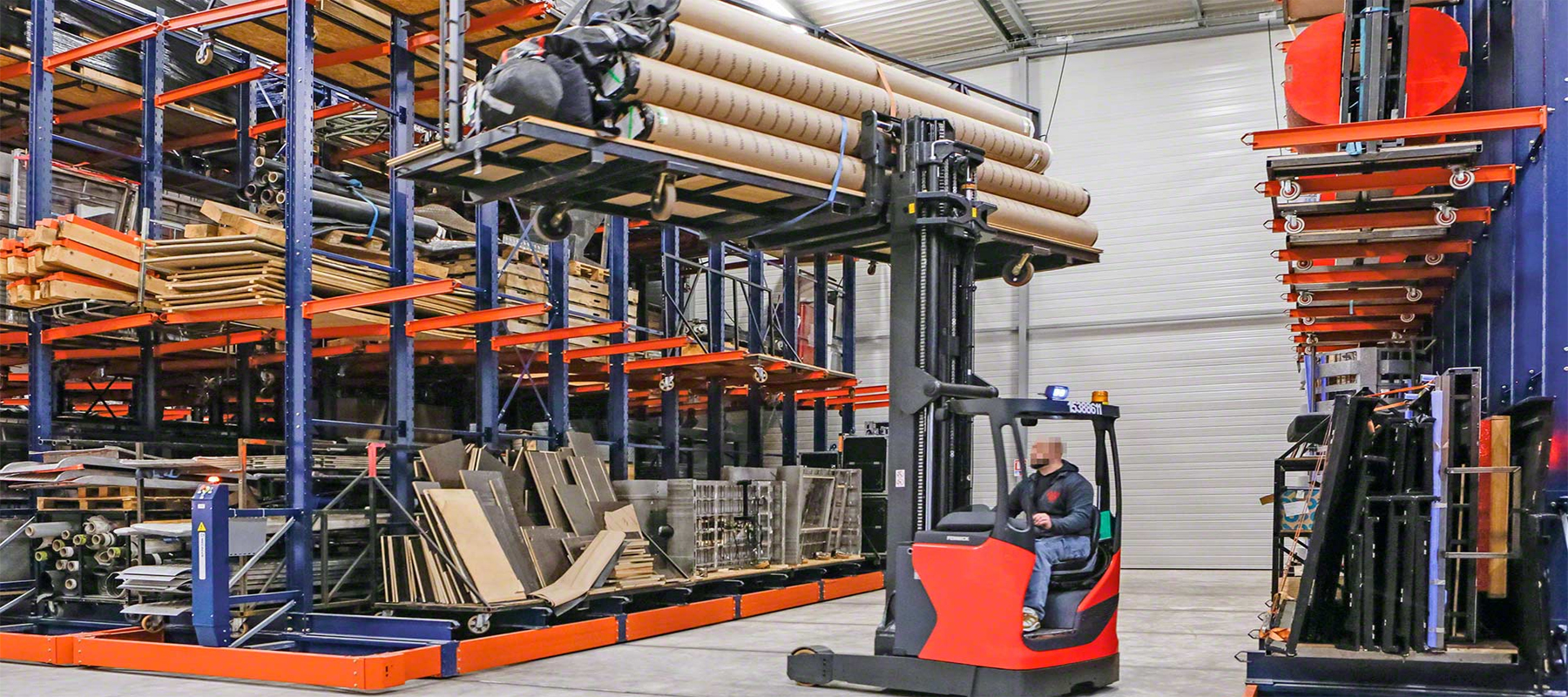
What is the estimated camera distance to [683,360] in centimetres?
1564

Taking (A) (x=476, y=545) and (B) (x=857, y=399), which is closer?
(A) (x=476, y=545)

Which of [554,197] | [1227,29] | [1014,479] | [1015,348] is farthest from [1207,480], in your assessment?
[554,197]

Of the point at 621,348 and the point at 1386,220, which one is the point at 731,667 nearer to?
the point at 621,348

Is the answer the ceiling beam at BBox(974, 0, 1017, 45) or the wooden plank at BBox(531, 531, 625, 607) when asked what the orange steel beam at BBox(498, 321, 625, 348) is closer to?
the wooden plank at BBox(531, 531, 625, 607)

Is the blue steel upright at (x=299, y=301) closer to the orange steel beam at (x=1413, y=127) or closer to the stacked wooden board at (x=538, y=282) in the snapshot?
the stacked wooden board at (x=538, y=282)

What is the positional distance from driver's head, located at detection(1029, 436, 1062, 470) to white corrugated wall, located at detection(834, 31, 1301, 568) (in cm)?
1227

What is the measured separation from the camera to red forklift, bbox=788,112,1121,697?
8023 mm

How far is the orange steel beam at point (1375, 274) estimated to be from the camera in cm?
946

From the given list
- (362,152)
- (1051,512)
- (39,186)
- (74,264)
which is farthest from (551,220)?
(362,152)

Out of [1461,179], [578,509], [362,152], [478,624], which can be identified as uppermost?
[362,152]

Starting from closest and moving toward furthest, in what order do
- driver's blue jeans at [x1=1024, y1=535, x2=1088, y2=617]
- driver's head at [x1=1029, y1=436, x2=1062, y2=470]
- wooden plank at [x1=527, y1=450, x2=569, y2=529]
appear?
driver's blue jeans at [x1=1024, y1=535, x2=1088, y2=617], driver's head at [x1=1029, y1=436, x2=1062, y2=470], wooden plank at [x1=527, y1=450, x2=569, y2=529]

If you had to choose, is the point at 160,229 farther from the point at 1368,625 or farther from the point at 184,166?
the point at 1368,625

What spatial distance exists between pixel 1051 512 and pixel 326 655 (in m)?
5.19

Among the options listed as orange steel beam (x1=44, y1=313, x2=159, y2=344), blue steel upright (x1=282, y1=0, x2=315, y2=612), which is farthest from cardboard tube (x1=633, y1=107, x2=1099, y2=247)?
orange steel beam (x1=44, y1=313, x2=159, y2=344)
